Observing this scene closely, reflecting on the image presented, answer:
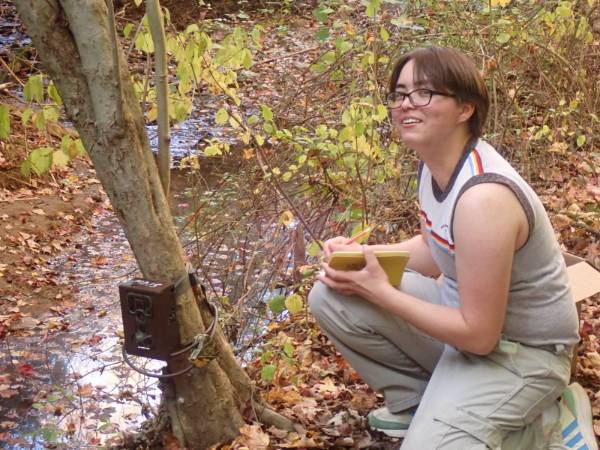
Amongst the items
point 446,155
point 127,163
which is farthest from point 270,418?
point 446,155

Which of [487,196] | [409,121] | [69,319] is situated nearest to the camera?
[487,196]

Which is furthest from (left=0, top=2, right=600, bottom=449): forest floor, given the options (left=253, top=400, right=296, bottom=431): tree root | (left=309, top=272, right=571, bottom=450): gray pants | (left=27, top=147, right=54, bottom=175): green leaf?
(left=27, top=147, right=54, bottom=175): green leaf

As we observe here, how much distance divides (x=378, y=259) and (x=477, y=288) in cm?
37

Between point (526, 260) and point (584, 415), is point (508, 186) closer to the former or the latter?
point (526, 260)

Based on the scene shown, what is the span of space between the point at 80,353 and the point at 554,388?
3981 mm

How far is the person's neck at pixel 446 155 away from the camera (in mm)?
2131

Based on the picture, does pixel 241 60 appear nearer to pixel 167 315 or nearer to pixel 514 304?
pixel 167 315

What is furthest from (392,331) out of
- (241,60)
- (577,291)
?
(241,60)

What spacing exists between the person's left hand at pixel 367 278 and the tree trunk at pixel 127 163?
1.88 feet

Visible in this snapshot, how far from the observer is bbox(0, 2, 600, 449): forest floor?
2799 millimetres

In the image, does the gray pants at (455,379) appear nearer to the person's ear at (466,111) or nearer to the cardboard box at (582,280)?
the cardboard box at (582,280)

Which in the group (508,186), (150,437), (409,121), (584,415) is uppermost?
(409,121)

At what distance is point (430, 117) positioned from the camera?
212 cm

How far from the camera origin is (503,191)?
1.92 meters
